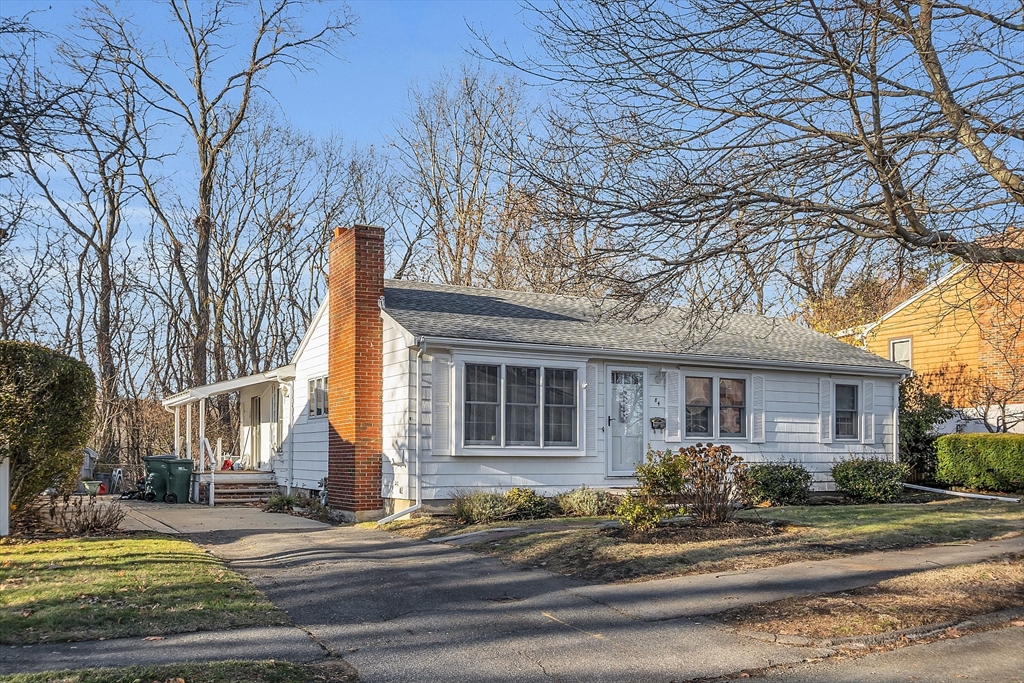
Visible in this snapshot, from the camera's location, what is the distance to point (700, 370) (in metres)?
18.1

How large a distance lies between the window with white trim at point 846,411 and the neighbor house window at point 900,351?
10082 mm

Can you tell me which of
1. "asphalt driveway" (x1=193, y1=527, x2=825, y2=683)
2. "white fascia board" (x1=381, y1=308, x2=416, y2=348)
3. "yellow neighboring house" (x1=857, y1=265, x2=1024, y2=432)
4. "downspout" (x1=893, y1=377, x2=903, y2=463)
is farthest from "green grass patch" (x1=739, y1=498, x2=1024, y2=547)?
"yellow neighboring house" (x1=857, y1=265, x2=1024, y2=432)

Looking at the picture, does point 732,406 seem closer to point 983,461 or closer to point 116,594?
point 983,461

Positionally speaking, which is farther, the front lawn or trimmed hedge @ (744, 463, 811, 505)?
trimmed hedge @ (744, 463, 811, 505)

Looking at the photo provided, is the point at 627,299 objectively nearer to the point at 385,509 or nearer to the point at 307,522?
the point at 385,509

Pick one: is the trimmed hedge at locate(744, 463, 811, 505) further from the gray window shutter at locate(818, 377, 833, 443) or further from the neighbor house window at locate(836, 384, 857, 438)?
the neighbor house window at locate(836, 384, 857, 438)

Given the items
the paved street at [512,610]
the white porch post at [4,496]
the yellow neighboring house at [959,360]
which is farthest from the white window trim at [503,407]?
the yellow neighboring house at [959,360]

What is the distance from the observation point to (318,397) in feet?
62.4

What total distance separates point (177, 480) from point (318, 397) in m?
5.19

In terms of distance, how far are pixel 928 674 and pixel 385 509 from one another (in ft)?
35.2

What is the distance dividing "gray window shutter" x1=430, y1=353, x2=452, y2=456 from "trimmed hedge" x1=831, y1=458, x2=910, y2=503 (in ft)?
28.6

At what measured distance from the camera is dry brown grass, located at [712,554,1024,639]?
772 cm

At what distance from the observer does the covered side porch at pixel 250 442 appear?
21234 millimetres

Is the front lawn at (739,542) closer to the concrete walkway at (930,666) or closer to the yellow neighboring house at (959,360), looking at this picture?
the concrete walkway at (930,666)
